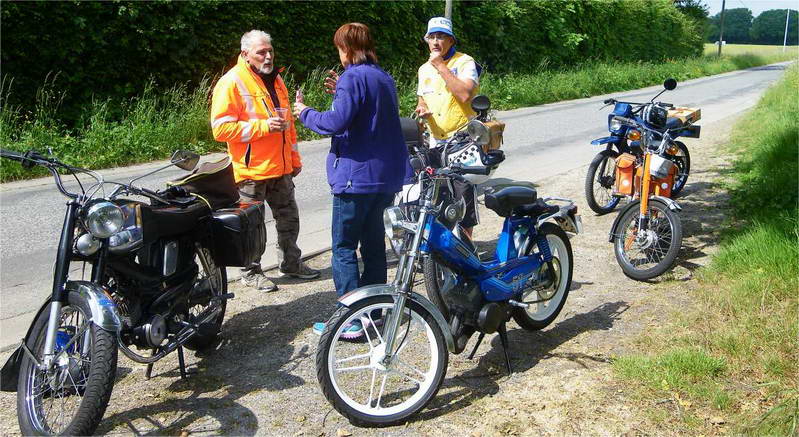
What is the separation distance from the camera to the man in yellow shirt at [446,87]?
567 centimetres

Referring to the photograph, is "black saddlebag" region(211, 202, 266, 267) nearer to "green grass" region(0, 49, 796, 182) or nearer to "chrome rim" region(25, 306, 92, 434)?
"chrome rim" region(25, 306, 92, 434)

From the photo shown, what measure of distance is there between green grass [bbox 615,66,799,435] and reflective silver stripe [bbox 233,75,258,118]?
9.73ft

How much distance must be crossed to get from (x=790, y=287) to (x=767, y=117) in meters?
9.22

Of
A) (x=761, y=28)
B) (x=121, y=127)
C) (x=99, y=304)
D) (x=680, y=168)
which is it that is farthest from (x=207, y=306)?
(x=761, y=28)

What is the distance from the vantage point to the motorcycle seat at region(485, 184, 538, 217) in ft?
13.8

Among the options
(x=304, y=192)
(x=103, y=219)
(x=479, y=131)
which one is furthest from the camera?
(x=304, y=192)

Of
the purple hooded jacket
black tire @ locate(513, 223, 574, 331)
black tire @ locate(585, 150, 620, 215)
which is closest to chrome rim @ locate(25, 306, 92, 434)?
the purple hooded jacket

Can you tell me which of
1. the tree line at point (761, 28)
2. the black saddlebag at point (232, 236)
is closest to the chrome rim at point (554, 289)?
the black saddlebag at point (232, 236)

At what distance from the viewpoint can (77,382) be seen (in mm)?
3320

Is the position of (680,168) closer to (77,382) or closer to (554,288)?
(554,288)

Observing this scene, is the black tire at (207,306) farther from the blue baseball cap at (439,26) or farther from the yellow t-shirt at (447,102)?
the blue baseball cap at (439,26)

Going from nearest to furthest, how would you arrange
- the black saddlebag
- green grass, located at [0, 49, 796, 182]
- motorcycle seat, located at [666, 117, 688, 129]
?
the black saddlebag
motorcycle seat, located at [666, 117, 688, 129]
green grass, located at [0, 49, 796, 182]

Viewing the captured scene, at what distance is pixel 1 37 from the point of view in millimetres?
10844

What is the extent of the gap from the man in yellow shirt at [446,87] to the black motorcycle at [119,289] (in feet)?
6.35
